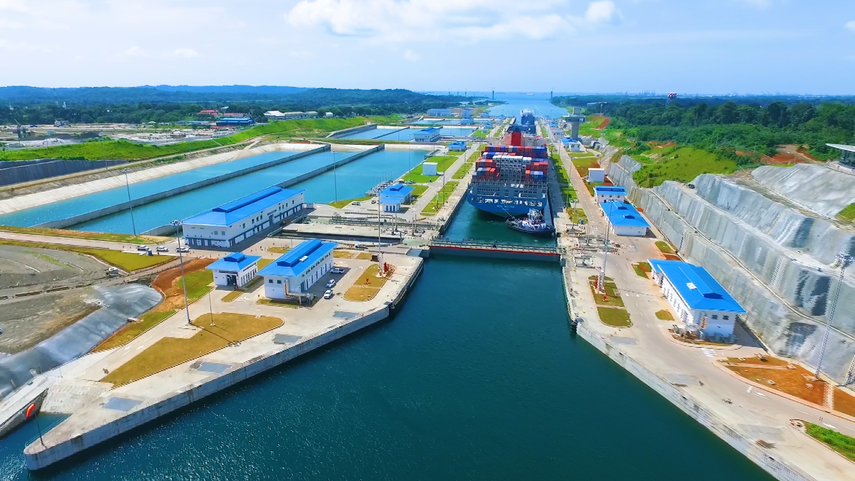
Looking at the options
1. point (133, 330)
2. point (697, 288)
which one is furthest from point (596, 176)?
point (133, 330)

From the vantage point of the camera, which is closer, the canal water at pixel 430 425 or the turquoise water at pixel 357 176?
the canal water at pixel 430 425

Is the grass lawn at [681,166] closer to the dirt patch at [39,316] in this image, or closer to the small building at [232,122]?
the dirt patch at [39,316]

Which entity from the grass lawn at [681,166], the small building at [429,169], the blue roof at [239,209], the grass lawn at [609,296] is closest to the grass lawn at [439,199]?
the small building at [429,169]

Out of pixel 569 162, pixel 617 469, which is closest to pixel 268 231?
pixel 617 469

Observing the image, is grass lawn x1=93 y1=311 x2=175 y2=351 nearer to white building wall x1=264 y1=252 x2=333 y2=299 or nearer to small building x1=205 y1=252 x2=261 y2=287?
small building x1=205 y1=252 x2=261 y2=287

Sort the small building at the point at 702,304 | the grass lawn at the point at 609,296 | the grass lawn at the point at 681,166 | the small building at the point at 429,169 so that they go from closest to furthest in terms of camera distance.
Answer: the small building at the point at 702,304, the grass lawn at the point at 609,296, the grass lawn at the point at 681,166, the small building at the point at 429,169

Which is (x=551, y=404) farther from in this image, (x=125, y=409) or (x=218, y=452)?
(x=125, y=409)
